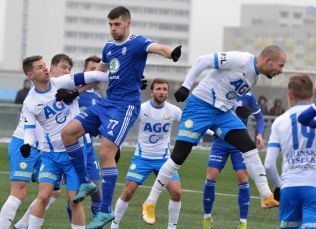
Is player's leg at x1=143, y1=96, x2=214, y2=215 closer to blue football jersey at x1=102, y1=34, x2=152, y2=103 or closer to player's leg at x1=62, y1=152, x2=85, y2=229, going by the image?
blue football jersey at x1=102, y1=34, x2=152, y2=103

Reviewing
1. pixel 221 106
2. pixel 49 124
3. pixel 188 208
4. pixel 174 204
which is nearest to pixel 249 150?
pixel 221 106

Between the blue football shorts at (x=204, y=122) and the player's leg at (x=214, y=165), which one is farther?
the player's leg at (x=214, y=165)

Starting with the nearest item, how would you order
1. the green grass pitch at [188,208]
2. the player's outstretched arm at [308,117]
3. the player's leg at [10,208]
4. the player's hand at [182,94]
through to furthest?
the player's outstretched arm at [308,117], the player's hand at [182,94], the player's leg at [10,208], the green grass pitch at [188,208]

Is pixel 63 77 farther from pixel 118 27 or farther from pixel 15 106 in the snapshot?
pixel 15 106

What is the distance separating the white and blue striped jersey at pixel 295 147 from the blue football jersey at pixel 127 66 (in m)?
2.49

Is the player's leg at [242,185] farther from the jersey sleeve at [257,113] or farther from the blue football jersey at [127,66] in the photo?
the blue football jersey at [127,66]

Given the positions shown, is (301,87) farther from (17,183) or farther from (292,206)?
(17,183)

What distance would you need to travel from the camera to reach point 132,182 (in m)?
14.0

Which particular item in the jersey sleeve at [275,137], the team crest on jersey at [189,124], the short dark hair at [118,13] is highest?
the short dark hair at [118,13]

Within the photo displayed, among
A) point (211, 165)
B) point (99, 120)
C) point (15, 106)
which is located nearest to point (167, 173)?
point (99, 120)

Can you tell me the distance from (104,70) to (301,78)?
10.5ft

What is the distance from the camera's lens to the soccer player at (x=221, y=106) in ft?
39.2

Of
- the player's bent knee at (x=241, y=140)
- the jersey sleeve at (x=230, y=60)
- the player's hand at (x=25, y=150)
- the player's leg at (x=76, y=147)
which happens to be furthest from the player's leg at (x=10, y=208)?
the jersey sleeve at (x=230, y=60)

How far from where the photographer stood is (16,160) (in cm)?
1264
